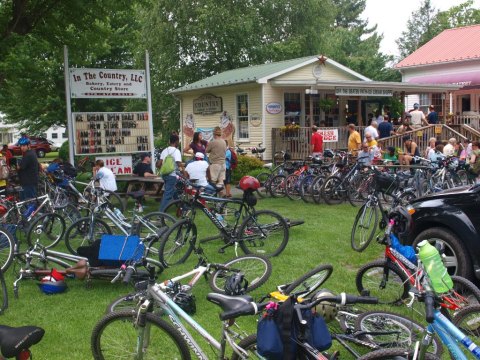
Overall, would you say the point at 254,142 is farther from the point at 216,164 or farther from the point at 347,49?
the point at 347,49

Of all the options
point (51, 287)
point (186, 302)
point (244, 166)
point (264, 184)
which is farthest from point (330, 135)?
point (186, 302)

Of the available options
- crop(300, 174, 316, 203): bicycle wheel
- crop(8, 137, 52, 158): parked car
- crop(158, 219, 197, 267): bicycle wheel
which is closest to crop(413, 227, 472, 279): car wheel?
crop(158, 219, 197, 267): bicycle wheel

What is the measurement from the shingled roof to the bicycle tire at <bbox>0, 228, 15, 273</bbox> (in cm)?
2649

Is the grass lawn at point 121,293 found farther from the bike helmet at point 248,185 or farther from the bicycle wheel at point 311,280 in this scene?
the bike helmet at point 248,185

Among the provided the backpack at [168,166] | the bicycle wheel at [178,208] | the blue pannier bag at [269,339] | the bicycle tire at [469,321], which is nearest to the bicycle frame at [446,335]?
the blue pannier bag at [269,339]

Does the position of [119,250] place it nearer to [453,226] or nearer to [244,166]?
[453,226]

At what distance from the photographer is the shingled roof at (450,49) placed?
2953 centimetres

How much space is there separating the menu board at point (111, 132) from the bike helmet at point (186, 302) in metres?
9.01

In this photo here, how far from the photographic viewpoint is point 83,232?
863cm

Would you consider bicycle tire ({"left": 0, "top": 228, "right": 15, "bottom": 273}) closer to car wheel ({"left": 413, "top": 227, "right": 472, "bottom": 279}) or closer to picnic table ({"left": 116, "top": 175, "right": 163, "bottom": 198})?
car wheel ({"left": 413, "top": 227, "right": 472, "bottom": 279})

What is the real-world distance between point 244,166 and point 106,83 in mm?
6368

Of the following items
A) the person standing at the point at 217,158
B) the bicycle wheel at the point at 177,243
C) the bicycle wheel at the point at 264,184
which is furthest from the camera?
the bicycle wheel at the point at 264,184

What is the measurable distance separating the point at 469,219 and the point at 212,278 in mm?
2847

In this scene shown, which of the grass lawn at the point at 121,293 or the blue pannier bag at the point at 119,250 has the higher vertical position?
the blue pannier bag at the point at 119,250
